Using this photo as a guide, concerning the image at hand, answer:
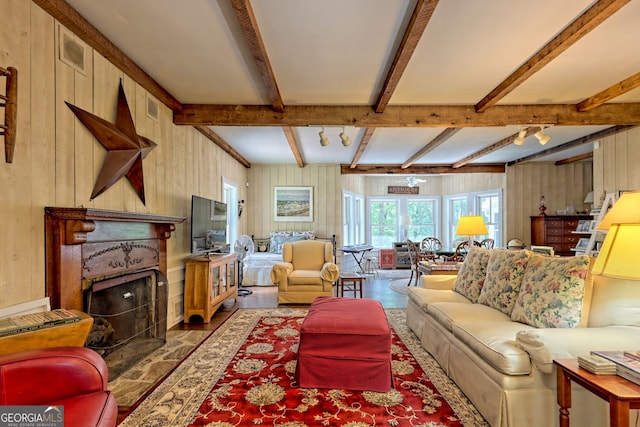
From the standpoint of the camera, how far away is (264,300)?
5.12 metres

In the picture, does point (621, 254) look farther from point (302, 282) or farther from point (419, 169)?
point (419, 169)

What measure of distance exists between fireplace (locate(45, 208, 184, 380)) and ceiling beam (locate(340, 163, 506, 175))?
493cm

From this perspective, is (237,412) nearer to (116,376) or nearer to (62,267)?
(116,376)

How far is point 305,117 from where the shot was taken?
157 inches

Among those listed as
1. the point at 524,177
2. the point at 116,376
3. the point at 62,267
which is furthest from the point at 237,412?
the point at 524,177

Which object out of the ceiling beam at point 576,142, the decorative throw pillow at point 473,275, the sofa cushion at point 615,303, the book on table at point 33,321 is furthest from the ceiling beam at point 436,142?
the book on table at point 33,321

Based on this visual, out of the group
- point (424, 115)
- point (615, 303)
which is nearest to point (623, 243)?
point (615, 303)

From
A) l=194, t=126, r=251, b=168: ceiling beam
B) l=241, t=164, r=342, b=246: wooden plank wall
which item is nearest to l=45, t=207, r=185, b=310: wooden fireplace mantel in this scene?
l=194, t=126, r=251, b=168: ceiling beam

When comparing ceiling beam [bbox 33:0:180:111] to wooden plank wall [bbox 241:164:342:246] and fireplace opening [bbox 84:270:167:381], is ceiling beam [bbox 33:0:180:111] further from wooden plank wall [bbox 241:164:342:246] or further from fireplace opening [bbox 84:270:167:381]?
wooden plank wall [bbox 241:164:342:246]

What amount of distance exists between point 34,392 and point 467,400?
2.31m

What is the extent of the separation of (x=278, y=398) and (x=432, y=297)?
174cm

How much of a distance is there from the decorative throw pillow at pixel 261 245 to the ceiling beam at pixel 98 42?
4.33m

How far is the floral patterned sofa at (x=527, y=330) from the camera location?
1.77 meters

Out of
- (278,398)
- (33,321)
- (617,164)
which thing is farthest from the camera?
(617,164)
